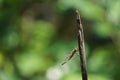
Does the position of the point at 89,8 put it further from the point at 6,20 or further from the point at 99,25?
the point at 6,20

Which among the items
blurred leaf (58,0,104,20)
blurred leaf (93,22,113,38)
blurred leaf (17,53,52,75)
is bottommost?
blurred leaf (17,53,52,75)

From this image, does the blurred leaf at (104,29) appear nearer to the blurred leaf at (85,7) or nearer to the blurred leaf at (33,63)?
the blurred leaf at (85,7)

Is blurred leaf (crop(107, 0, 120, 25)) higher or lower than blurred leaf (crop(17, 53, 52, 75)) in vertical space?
higher

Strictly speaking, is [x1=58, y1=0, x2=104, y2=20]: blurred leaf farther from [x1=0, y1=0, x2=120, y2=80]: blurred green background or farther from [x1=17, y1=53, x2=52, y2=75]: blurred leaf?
[x1=17, y1=53, x2=52, y2=75]: blurred leaf

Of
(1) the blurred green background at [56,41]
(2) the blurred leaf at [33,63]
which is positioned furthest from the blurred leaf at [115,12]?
(2) the blurred leaf at [33,63]

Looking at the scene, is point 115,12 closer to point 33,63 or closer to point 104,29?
point 104,29

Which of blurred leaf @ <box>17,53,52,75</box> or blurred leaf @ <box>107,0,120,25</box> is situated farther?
blurred leaf @ <box>17,53,52,75</box>

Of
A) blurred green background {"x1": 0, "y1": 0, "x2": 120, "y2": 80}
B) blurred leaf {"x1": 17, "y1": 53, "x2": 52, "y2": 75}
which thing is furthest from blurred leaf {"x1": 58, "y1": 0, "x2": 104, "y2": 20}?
blurred leaf {"x1": 17, "y1": 53, "x2": 52, "y2": 75}


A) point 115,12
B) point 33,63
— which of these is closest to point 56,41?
point 33,63
